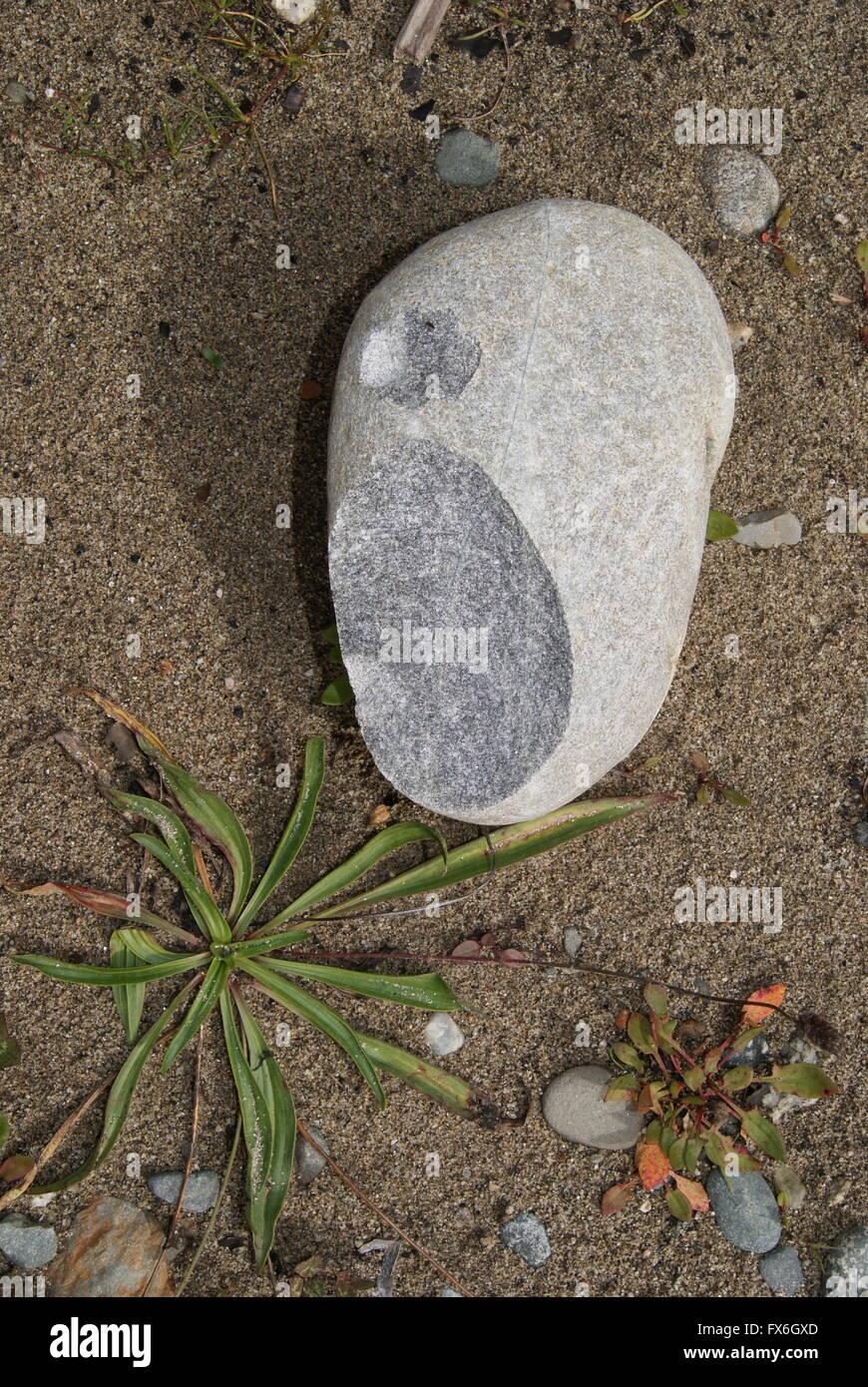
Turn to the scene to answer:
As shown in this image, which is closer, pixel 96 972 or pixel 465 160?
pixel 96 972

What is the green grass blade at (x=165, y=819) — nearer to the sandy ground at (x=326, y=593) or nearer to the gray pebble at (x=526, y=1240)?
the sandy ground at (x=326, y=593)

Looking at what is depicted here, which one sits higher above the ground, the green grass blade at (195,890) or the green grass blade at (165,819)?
the green grass blade at (165,819)

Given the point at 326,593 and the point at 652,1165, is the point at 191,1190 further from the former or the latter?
the point at 326,593

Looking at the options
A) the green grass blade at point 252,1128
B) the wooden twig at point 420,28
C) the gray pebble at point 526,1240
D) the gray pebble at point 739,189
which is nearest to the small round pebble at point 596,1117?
the gray pebble at point 526,1240

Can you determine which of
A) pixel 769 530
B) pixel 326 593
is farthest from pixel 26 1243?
pixel 769 530

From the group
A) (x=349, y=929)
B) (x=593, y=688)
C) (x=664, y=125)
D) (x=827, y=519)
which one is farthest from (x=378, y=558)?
(x=664, y=125)
